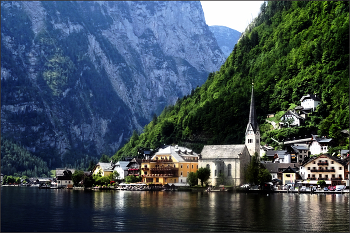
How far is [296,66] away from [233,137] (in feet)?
115

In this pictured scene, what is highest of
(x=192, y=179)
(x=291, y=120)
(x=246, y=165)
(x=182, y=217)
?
(x=291, y=120)

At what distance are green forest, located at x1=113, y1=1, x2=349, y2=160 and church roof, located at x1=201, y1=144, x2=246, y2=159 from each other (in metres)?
19.3

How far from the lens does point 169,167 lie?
12725 cm

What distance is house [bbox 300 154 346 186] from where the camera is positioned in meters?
106

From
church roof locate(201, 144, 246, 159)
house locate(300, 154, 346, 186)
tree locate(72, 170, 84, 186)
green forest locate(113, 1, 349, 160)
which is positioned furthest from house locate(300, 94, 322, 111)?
tree locate(72, 170, 84, 186)

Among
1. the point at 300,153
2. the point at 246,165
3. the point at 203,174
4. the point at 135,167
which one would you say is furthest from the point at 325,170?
the point at 135,167

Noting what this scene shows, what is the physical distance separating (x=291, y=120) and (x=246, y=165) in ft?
90.0

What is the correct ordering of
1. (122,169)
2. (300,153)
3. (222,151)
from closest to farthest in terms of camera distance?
(222,151) → (300,153) → (122,169)

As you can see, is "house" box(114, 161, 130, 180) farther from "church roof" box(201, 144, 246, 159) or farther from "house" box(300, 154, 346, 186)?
"house" box(300, 154, 346, 186)

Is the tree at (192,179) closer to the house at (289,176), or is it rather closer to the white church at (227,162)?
the white church at (227,162)

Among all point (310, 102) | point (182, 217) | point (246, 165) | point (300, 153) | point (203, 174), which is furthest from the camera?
point (310, 102)

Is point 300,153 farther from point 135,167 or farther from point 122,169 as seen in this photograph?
point 122,169

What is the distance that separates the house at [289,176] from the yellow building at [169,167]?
23184 millimetres

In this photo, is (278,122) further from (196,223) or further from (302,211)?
(196,223)
